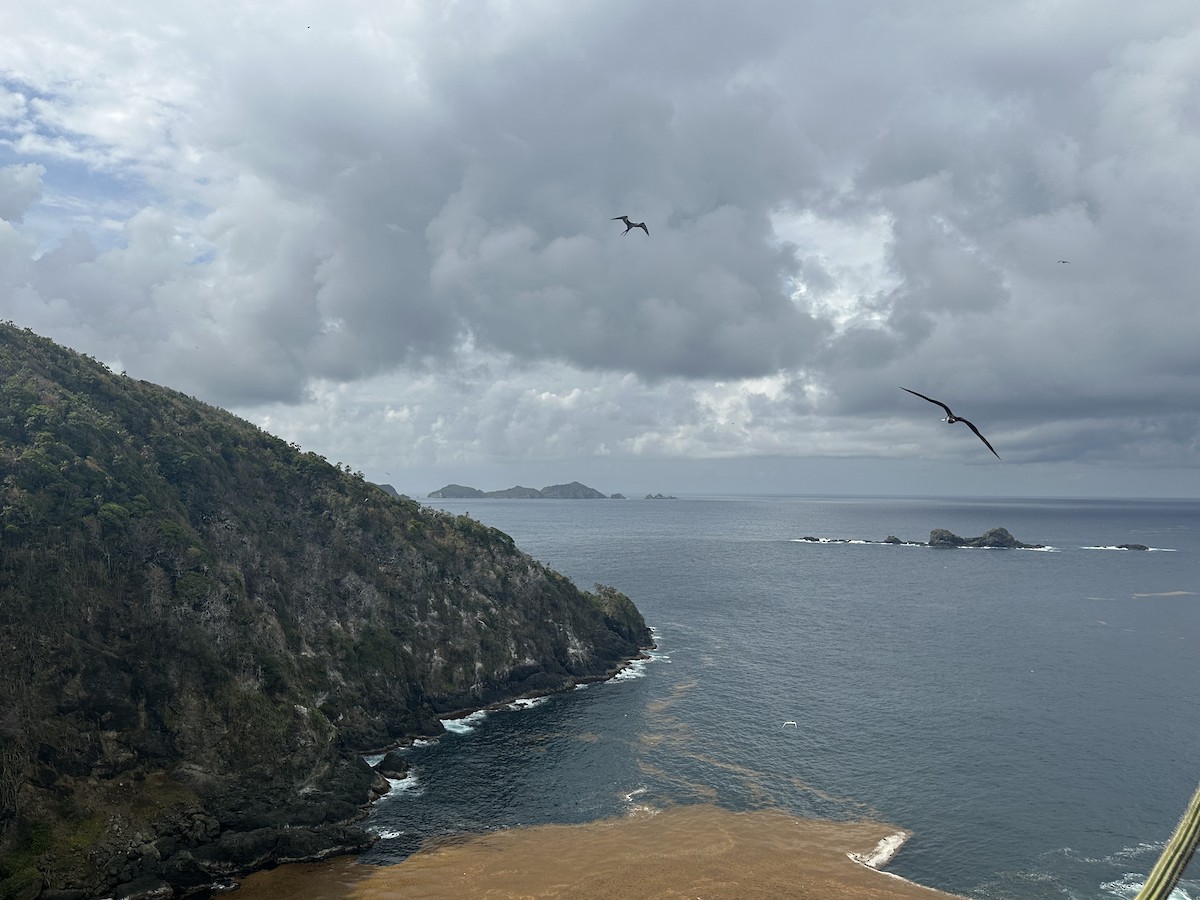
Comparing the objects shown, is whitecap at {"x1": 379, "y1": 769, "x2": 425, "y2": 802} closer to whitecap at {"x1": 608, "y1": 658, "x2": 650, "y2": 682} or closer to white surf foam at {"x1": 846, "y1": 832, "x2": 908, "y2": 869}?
whitecap at {"x1": 608, "y1": 658, "x2": 650, "y2": 682}

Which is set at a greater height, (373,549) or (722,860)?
(373,549)

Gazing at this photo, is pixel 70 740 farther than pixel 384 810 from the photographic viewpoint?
No

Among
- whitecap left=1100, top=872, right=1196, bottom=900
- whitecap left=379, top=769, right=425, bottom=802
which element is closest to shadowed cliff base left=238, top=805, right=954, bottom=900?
whitecap left=379, top=769, right=425, bottom=802

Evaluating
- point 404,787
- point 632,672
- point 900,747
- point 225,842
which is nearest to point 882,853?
point 900,747

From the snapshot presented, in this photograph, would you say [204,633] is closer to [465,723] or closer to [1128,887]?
[465,723]

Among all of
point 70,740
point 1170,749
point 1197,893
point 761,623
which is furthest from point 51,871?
point 761,623

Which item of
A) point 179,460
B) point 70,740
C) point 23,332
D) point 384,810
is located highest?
point 23,332

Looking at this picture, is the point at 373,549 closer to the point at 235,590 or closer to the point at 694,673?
the point at 235,590
